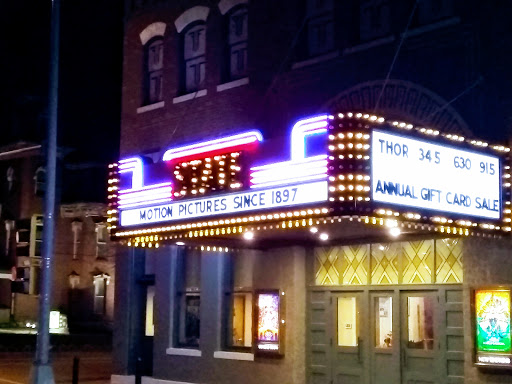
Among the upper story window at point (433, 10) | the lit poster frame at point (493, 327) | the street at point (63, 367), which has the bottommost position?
the street at point (63, 367)

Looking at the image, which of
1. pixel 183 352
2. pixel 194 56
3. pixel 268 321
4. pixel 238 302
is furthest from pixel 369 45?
pixel 183 352

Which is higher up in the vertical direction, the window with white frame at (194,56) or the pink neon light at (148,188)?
the window with white frame at (194,56)

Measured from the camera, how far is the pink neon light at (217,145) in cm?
1384

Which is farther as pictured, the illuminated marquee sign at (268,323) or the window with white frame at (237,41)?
the window with white frame at (237,41)

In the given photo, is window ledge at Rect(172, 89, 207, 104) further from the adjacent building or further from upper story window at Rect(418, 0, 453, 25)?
the adjacent building

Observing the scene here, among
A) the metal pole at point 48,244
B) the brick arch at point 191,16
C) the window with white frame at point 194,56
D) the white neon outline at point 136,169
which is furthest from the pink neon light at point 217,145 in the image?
the brick arch at point 191,16

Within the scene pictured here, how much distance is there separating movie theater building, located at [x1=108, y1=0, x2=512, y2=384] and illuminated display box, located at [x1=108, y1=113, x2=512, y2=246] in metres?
0.03

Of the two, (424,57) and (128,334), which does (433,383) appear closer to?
(424,57)

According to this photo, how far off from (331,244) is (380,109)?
3.01 m

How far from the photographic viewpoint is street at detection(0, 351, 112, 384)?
2443cm

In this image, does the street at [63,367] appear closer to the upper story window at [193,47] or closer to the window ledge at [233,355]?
the window ledge at [233,355]

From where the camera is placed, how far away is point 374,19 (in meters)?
16.4

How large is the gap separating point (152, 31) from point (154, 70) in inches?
37.0

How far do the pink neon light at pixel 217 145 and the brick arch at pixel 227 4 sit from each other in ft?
17.5
